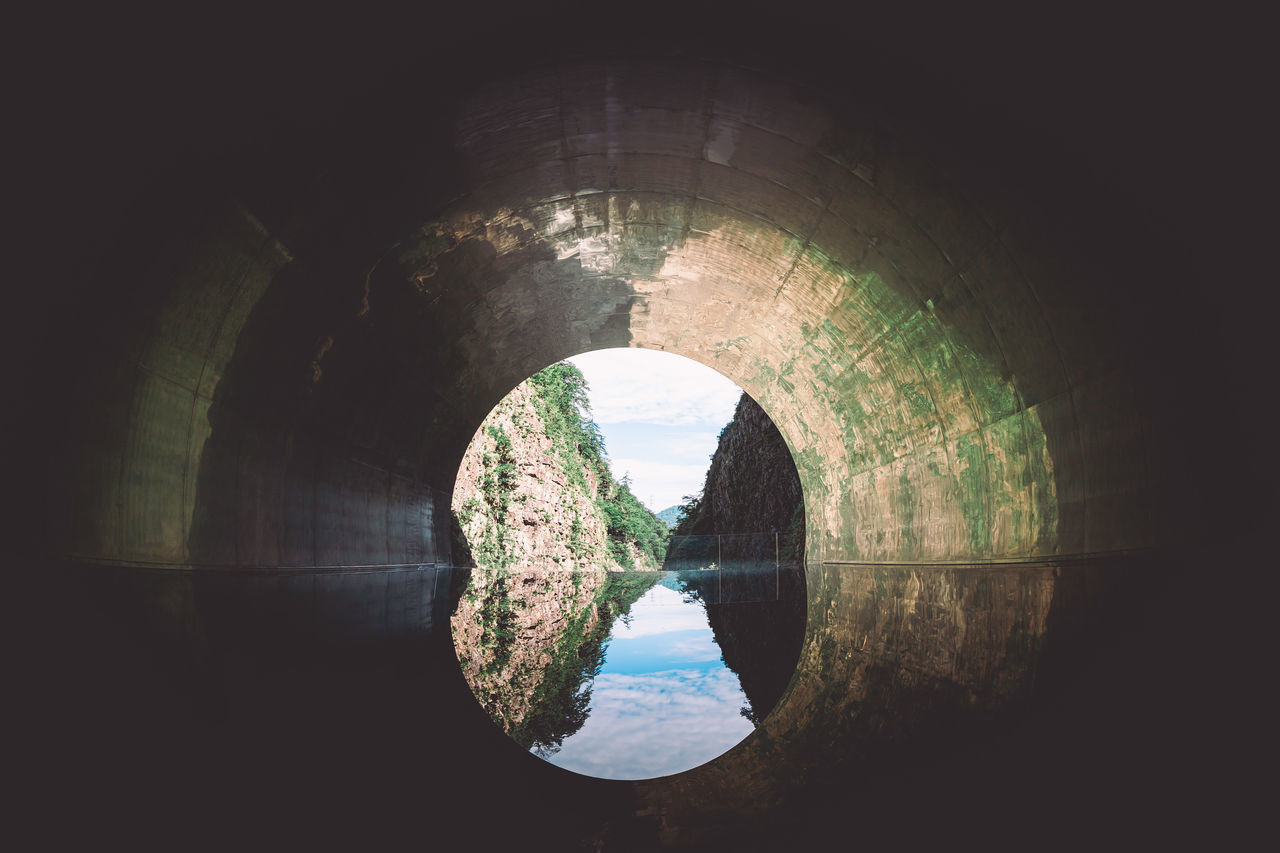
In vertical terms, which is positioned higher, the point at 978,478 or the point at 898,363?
the point at 898,363

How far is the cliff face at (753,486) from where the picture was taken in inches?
778

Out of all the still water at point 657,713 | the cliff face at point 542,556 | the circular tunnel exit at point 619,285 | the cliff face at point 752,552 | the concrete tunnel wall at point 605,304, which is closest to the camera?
the still water at point 657,713

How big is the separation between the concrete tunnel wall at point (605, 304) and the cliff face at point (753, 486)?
9472mm

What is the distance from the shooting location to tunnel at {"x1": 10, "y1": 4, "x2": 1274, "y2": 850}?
1.64m

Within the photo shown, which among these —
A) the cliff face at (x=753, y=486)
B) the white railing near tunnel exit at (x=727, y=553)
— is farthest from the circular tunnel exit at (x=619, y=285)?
the cliff face at (x=753, y=486)

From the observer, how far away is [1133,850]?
1089 mm

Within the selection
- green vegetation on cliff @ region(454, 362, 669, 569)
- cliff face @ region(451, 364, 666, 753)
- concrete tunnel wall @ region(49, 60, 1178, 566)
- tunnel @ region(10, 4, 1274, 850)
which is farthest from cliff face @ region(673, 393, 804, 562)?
tunnel @ region(10, 4, 1274, 850)

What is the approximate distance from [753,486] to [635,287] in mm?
13333

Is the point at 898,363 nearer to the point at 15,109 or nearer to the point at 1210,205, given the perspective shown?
the point at 1210,205

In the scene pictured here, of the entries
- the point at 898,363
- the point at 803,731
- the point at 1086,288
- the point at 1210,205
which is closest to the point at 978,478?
the point at 898,363

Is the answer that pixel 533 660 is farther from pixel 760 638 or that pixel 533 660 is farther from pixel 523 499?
pixel 523 499

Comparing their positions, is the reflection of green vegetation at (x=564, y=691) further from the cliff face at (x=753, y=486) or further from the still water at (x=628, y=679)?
the cliff face at (x=753, y=486)

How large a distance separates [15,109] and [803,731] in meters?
5.69

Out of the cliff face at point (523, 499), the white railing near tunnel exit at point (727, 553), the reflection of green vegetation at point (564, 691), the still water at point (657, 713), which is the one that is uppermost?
the cliff face at point (523, 499)
